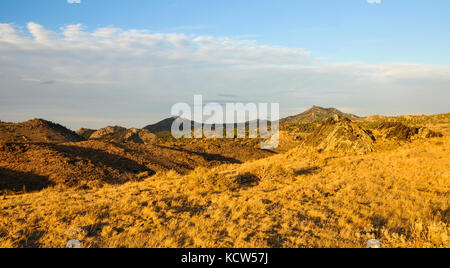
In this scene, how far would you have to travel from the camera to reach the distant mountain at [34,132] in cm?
3738

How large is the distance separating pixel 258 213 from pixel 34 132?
44543mm

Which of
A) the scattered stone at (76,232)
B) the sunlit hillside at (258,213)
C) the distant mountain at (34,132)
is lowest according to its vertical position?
the sunlit hillside at (258,213)

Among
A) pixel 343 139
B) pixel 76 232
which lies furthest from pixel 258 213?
pixel 343 139

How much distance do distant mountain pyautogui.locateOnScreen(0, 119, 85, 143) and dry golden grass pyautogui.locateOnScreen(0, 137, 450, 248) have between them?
32937 millimetres

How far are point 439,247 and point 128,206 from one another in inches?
334

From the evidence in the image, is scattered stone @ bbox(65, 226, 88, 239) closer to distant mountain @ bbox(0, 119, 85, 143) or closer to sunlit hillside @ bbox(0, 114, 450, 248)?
sunlit hillside @ bbox(0, 114, 450, 248)

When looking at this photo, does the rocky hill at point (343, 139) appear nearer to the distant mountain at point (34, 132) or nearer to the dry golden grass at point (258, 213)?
the dry golden grass at point (258, 213)

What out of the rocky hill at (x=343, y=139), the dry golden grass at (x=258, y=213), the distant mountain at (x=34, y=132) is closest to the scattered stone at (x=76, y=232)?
the dry golden grass at (x=258, y=213)

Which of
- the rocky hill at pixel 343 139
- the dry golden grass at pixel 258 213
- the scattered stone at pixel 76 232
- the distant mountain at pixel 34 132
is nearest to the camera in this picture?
the dry golden grass at pixel 258 213

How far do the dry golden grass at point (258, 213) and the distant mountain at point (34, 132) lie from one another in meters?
32.9

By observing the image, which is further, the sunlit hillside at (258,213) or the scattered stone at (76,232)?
the scattered stone at (76,232)

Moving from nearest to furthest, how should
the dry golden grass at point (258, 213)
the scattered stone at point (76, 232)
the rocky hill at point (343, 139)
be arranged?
the dry golden grass at point (258, 213) → the scattered stone at point (76, 232) → the rocky hill at point (343, 139)

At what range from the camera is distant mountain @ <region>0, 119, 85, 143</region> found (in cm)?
3738

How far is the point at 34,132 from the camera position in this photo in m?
40.9
